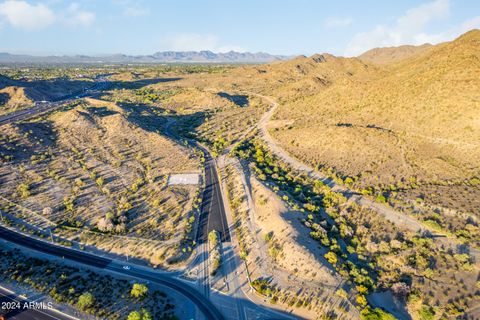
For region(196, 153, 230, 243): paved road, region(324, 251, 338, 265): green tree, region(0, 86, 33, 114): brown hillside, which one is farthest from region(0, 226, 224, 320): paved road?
region(0, 86, 33, 114): brown hillside

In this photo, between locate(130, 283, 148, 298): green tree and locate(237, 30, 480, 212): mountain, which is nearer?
locate(130, 283, 148, 298): green tree

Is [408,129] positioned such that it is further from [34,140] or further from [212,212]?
[34,140]

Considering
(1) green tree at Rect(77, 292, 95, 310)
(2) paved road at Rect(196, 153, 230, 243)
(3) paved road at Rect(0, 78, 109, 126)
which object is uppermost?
(3) paved road at Rect(0, 78, 109, 126)

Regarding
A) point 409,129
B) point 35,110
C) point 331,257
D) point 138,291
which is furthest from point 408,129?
point 35,110

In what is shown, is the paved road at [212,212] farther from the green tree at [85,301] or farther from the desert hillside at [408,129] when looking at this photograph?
the desert hillside at [408,129]

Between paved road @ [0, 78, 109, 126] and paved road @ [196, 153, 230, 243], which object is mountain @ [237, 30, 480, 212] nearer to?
paved road @ [196, 153, 230, 243]

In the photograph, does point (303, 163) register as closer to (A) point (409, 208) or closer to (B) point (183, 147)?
(A) point (409, 208)
